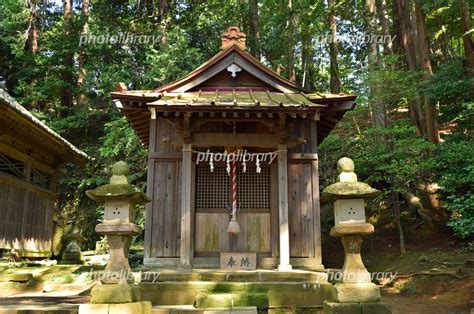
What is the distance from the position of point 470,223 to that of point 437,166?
3243mm

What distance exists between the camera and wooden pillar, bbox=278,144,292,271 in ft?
28.8

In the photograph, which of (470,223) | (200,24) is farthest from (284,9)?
(470,223)

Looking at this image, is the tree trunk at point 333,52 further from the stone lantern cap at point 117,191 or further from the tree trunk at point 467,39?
the stone lantern cap at point 117,191

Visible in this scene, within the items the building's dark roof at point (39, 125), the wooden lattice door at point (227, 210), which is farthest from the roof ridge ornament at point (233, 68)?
the building's dark roof at point (39, 125)

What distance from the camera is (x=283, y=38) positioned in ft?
66.5

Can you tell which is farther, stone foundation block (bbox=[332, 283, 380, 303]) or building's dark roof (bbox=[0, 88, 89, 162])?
building's dark roof (bbox=[0, 88, 89, 162])

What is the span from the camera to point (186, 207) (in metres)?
8.88

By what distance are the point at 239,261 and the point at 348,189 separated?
3.49 meters

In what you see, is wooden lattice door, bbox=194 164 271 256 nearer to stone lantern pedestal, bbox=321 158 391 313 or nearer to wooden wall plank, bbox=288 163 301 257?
wooden wall plank, bbox=288 163 301 257

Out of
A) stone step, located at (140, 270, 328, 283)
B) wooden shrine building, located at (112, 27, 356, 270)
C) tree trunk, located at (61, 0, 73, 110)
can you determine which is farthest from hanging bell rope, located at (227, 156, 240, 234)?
tree trunk, located at (61, 0, 73, 110)

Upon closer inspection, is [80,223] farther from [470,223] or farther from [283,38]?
[470,223]

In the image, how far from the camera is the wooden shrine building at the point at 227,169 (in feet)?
29.2

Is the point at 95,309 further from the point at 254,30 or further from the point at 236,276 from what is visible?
the point at 254,30

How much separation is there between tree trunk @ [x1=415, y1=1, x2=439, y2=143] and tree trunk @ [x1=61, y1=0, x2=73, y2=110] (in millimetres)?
17790
